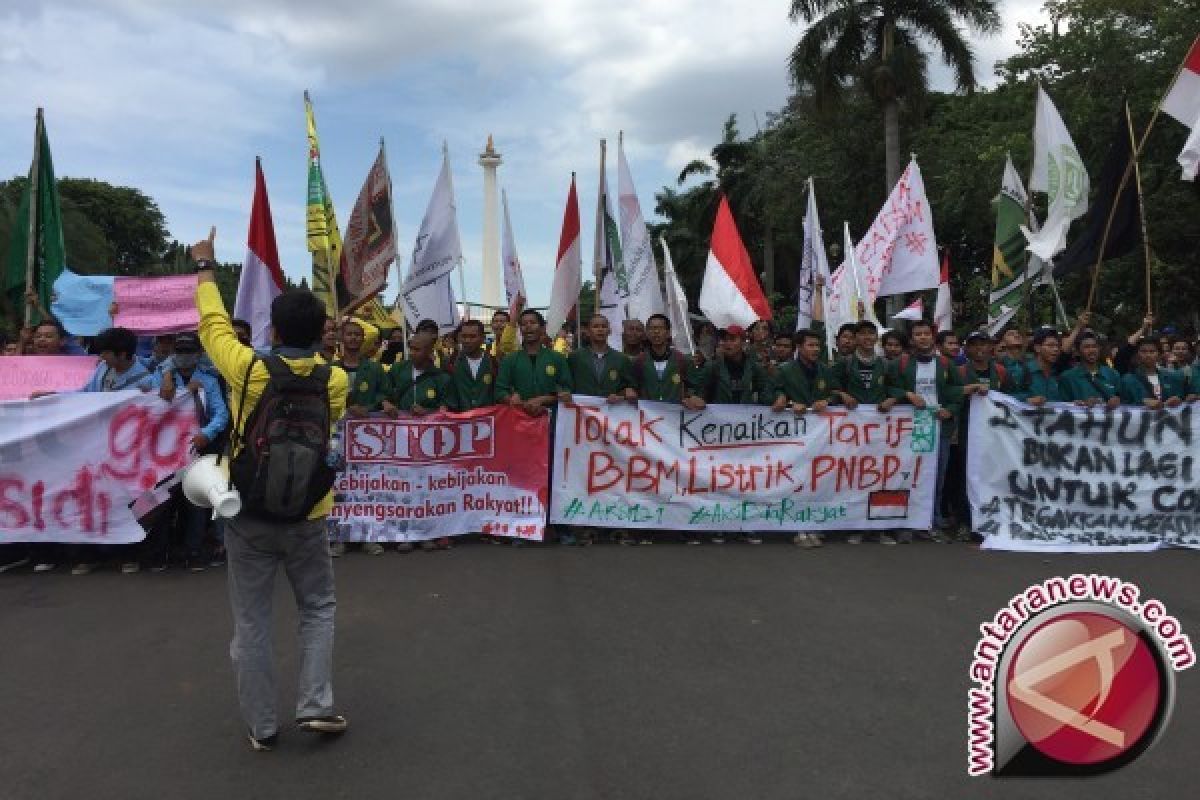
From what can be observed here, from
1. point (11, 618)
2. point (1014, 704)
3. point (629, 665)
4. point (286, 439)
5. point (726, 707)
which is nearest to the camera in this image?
point (1014, 704)

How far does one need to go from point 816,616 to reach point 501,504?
2708 mm

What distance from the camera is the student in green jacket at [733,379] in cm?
690

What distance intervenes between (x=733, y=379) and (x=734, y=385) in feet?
0.18

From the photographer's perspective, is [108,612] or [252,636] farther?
[108,612]

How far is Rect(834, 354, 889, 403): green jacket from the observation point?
700 cm

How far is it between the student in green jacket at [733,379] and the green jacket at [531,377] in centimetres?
114

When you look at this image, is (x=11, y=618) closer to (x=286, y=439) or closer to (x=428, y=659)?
(x=428, y=659)

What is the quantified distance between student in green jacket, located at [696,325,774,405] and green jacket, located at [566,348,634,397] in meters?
0.63

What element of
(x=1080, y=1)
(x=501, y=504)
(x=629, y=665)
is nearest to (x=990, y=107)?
(x=1080, y=1)

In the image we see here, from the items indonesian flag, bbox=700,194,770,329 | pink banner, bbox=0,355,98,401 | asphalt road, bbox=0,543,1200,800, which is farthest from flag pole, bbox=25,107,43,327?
indonesian flag, bbox=700,194,770,329

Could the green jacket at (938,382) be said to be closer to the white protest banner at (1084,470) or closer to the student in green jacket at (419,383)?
the white protest banner at (1084,470)

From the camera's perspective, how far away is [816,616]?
4.77 metres

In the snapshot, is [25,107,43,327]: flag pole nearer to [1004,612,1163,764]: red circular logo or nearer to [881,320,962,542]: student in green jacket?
[881,320,962,542]: student in green jacket

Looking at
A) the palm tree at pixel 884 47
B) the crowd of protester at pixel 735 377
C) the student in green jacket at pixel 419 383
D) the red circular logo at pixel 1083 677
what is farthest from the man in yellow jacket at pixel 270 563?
the palm tree at pixel 884 47
